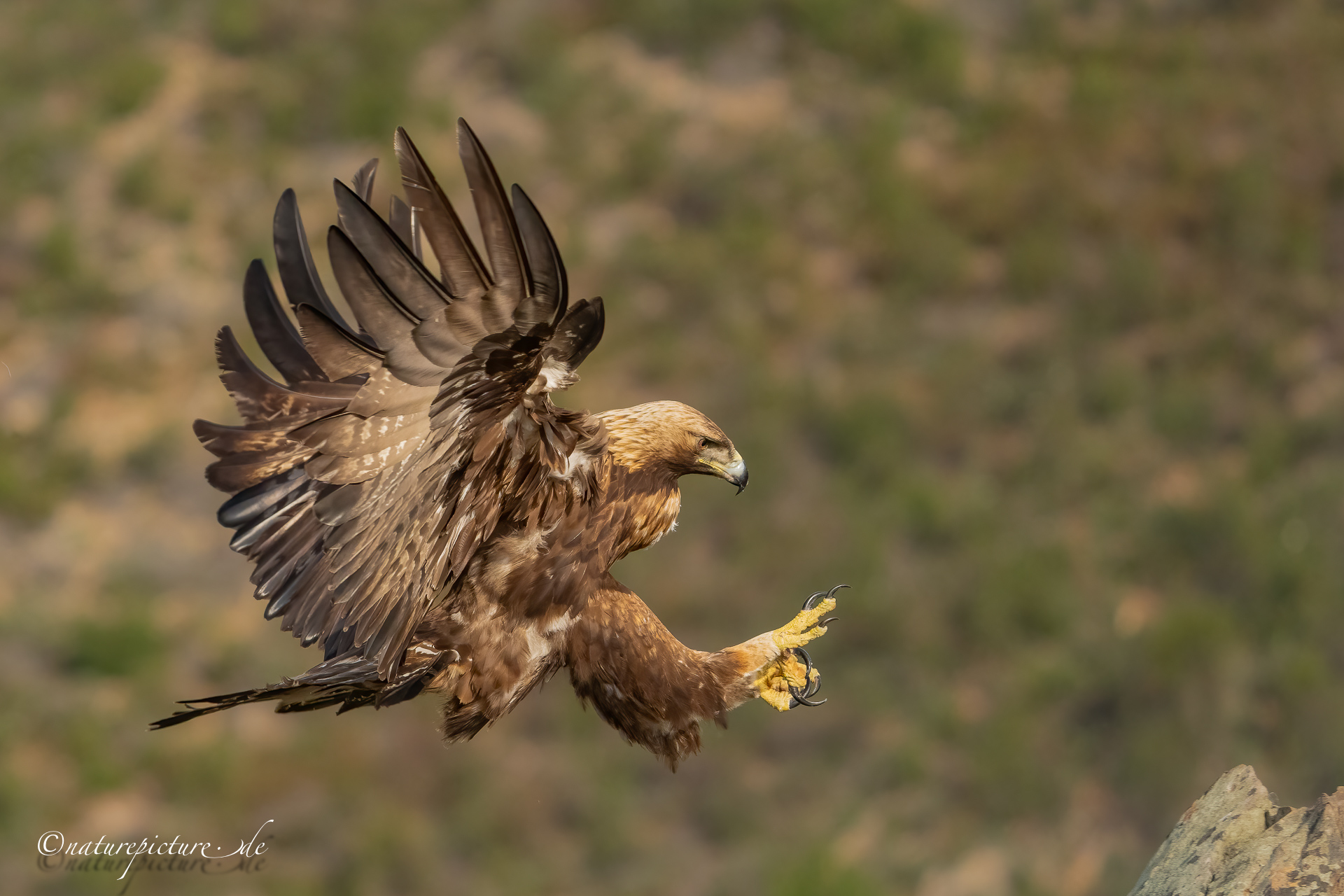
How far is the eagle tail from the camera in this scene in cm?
408

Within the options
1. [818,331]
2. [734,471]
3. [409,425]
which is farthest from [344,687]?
[818,331]

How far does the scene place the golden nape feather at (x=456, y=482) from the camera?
11.2 ft

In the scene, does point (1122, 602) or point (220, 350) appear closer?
point (220, 350)

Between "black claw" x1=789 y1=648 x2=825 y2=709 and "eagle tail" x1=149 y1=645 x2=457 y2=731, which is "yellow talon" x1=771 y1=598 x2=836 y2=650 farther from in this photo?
"eagle tail" x1=149 y1=645 x2=457 y2=731

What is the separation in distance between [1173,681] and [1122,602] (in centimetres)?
92

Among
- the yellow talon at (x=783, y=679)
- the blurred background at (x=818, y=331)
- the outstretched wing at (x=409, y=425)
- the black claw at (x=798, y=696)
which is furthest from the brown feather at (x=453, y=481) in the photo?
the blurred background at (x=818, y=331)

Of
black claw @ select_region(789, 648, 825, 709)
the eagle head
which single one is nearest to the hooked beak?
the eagle head

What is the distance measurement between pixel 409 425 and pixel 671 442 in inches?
Answer: 41.9

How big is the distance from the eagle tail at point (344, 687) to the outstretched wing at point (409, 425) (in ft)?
0.30

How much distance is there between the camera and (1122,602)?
14547mm

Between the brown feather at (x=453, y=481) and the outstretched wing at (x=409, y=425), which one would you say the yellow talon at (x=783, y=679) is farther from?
the outstretched wing at (x=409, y=425)

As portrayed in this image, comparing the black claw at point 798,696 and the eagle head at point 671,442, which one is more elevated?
the eagle head at point 671,442

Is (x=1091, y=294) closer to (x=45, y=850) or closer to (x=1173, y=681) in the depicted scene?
(x=1173, y=681)

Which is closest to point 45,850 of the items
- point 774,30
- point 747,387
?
point 747,387
